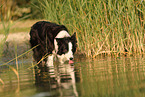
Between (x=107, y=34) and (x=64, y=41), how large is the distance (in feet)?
4.52

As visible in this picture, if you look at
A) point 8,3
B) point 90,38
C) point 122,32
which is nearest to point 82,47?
point 90,38

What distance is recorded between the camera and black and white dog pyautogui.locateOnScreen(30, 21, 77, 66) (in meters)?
7.13

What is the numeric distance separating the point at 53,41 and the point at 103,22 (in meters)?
1.42

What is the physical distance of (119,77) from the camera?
4.31 metres

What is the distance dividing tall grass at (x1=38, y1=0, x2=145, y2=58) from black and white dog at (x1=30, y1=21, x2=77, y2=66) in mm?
648

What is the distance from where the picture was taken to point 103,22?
7.98 m

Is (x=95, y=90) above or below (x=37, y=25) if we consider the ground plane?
below

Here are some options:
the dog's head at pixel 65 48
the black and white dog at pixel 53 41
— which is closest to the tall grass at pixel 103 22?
the black and white dog at pixel 53 41

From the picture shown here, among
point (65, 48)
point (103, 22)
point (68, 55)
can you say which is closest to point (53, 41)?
point (65, 48)

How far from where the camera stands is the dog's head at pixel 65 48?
7027 mm

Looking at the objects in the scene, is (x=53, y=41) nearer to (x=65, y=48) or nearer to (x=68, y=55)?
(x=65, y=48)

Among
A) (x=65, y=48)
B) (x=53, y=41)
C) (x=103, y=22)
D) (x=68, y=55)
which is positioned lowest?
(x=68, y=55)

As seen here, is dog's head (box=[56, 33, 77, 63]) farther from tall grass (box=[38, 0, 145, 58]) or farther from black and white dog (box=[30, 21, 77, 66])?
tall grass (box=[38, 0, 145, 58])

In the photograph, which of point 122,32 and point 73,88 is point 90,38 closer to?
point 122,32
